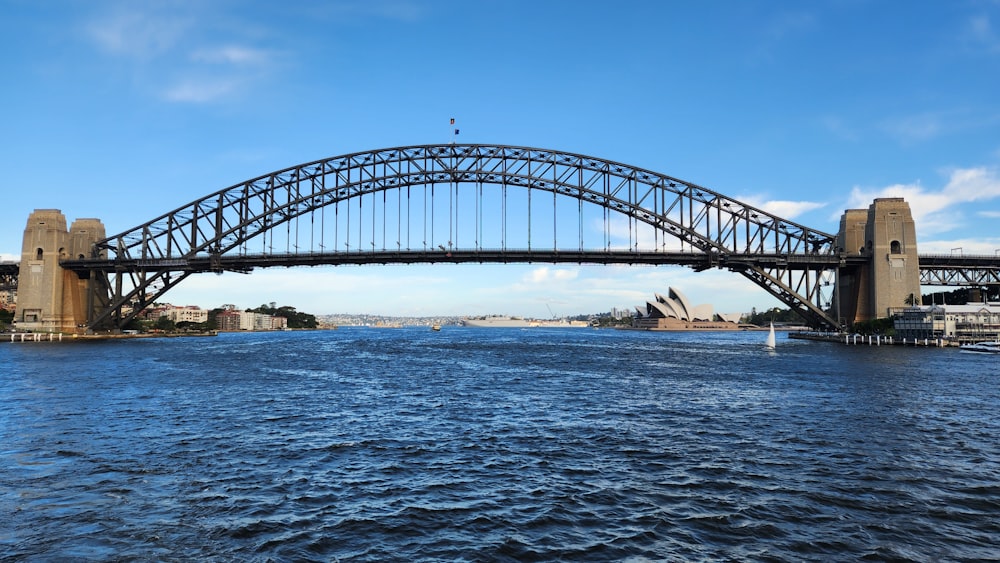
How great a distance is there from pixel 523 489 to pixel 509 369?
103 feet

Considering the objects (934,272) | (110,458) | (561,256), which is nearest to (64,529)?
(110,458)

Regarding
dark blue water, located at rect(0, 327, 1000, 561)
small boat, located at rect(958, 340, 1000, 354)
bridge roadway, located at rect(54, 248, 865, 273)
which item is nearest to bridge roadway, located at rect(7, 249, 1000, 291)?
bridge roadway, located at rect(54, 248, 865, 273)

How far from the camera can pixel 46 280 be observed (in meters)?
85.3

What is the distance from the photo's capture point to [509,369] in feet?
147

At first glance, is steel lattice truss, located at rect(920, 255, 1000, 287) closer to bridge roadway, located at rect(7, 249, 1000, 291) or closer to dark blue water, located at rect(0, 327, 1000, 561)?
bridge roadway, located at rect(7, 249, 1000, 291)

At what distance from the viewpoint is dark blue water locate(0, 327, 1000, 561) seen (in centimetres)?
1040

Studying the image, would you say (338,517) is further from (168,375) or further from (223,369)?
(223,369)

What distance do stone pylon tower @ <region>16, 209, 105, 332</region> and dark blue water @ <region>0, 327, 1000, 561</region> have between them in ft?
227

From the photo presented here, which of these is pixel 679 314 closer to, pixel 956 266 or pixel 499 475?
pixel 956 266

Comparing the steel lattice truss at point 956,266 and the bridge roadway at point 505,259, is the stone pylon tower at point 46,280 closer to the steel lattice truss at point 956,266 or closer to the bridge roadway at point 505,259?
the bridge roadway at point 505,259

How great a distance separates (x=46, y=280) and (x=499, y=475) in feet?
309

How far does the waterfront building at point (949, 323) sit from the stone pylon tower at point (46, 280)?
108 meters

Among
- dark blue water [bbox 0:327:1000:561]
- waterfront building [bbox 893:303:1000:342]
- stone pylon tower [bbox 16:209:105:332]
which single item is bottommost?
dark blue water [bbox 0:327:1000:561]

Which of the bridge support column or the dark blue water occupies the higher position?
the bridge support column
